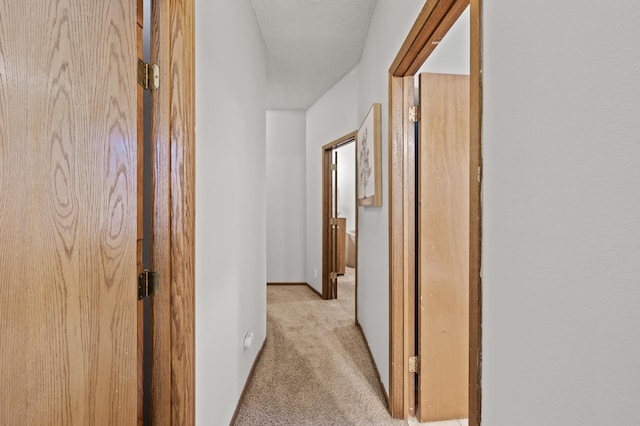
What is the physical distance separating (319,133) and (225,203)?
9.92 ft

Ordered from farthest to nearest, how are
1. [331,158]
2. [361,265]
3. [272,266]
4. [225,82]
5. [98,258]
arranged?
1. [272,266]
2. [331,158]
3. [361,265]
4. [225,82]
5. [98,258]

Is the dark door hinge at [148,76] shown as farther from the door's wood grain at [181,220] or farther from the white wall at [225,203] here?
the white wall at [225,203]

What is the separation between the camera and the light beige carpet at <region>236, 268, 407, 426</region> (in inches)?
71.7

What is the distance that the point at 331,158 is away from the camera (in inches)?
167

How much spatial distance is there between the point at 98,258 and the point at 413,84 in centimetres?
174

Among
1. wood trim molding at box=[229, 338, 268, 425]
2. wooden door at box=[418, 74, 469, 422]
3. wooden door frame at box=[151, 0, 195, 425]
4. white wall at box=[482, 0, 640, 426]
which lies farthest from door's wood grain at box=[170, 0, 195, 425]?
wooden door at box=[418, 74, 469, 422]

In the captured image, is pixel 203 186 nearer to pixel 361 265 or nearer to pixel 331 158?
pixel 361 265

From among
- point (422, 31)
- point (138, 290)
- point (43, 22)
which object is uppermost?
point (422, 31)

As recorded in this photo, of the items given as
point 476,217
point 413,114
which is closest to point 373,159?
point 413,114

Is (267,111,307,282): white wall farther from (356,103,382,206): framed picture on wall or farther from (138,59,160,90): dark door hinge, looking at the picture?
(138,59,160,90): dark door hinge

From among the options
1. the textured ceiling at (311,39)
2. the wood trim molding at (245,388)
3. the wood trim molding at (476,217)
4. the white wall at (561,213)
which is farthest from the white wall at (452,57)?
the wood trim molding at (245,388)

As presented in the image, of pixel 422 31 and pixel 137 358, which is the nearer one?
pixel 137 358

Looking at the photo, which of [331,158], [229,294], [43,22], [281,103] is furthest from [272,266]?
[43,22]

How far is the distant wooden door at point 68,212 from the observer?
58 centimetres
